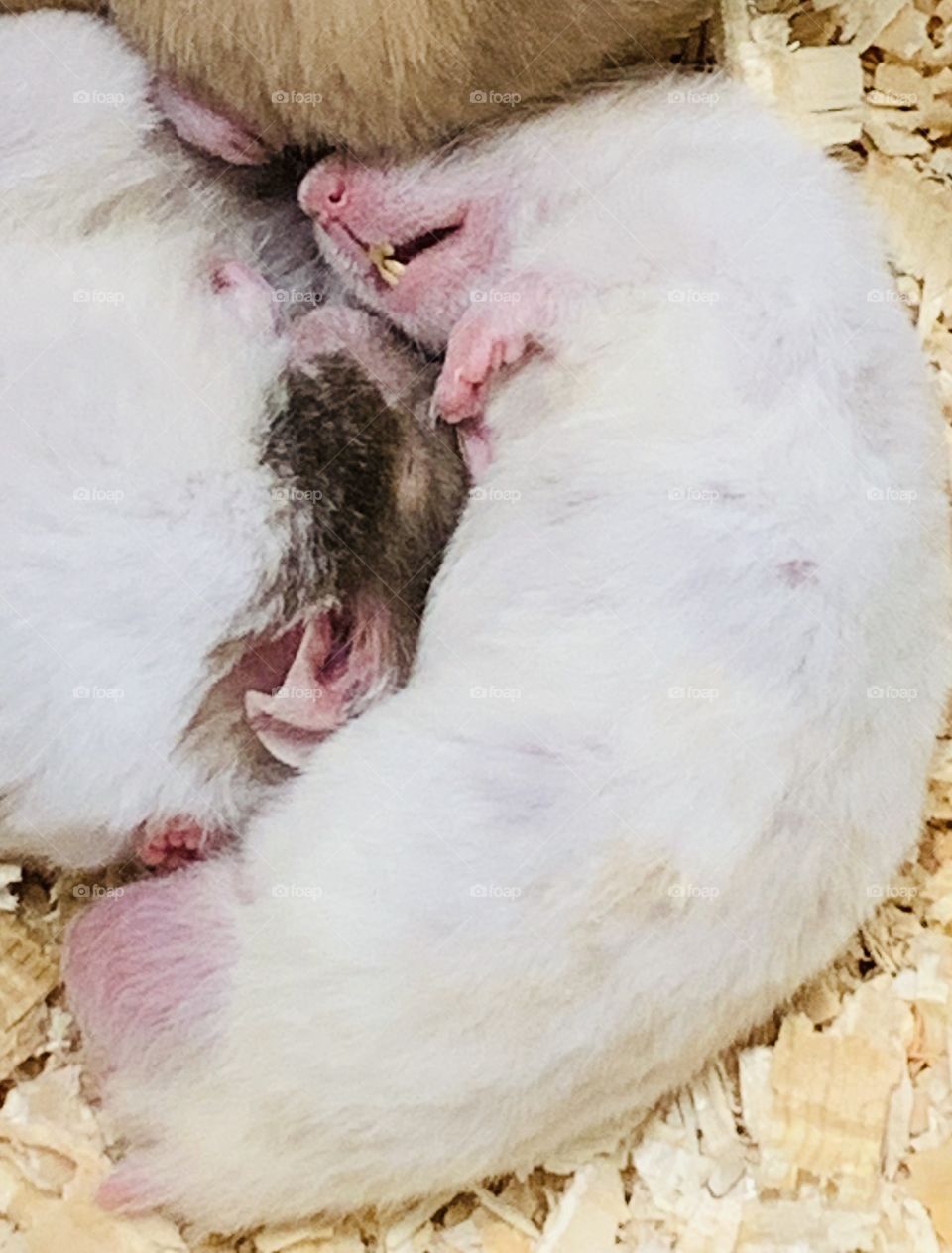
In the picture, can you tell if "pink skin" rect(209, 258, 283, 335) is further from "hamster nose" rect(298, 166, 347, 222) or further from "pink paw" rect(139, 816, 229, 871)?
"pink paw" rect(139, 816, 229, 871)

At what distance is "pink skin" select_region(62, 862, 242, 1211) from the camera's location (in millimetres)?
1287

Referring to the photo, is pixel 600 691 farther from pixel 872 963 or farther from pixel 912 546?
pixel 872 963

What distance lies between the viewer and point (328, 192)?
1550mm

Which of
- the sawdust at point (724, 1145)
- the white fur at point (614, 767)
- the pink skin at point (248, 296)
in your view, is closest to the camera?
the white fur at point (614, 767)

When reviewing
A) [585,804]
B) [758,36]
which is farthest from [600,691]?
[758,36]

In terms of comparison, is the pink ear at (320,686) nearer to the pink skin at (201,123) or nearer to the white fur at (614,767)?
the white fur at (614,767)

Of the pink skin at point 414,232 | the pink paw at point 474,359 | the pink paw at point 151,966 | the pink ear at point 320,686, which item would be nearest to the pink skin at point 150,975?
the pink paw at point 151,966

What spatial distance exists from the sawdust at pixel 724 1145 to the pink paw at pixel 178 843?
151mm

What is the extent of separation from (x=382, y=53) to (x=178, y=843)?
729mm

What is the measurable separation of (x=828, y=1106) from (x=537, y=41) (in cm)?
100

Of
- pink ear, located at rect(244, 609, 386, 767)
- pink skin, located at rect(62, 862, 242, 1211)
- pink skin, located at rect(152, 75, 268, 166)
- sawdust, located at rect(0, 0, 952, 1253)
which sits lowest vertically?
sawdust, located at rect(0, 0, 952, 1253)

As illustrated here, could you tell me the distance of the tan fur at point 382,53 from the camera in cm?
140

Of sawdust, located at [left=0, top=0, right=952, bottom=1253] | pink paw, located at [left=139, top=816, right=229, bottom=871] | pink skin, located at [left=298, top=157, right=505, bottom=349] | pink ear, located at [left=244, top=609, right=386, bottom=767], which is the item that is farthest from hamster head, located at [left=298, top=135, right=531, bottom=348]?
sawdust, located at [left=0, top=0, right=952, bottom=1253]

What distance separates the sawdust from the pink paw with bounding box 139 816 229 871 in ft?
0.49
